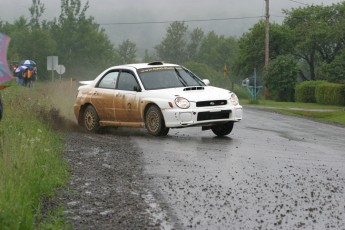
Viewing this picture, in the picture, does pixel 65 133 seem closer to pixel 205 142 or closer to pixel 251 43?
pixel 205 142

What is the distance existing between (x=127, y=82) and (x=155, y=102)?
1471 mm

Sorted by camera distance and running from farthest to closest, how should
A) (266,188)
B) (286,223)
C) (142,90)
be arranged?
(142,90)
(266,188)
(286,223)

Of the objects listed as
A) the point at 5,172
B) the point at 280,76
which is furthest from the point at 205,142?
the point at 280,76

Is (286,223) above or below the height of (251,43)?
below

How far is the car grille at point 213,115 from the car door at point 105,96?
2428 mm

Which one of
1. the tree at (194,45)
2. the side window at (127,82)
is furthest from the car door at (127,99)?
the tree at (194,45)

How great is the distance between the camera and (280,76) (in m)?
57.7

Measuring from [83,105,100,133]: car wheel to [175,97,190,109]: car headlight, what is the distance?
2.71m

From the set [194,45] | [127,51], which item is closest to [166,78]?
[127,51]

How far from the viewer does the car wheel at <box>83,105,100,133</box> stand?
54.1ft

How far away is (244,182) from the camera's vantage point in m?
8.93

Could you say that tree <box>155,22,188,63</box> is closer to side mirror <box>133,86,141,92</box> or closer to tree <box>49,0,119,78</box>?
tree <box>49,0,119,78</box>

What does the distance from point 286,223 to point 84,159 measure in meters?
5.21

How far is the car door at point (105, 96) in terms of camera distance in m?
16.1
